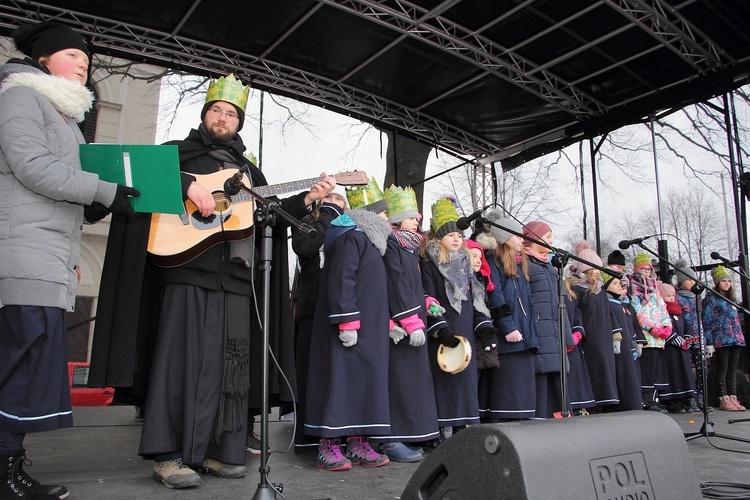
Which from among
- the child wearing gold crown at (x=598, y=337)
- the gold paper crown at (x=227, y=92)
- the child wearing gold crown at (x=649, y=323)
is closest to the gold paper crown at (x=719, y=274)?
the child wearing gold crown at (x=649, y=323)

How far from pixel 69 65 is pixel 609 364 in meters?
5.62

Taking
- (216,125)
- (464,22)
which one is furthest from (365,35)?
(216,125)

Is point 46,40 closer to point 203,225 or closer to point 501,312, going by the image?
point 203,225

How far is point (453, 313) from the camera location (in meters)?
5.02

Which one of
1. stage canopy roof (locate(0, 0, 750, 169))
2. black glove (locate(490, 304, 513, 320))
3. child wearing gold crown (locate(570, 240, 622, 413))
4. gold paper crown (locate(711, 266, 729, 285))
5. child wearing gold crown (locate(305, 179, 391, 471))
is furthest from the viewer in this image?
gold paper crown (locate(711, 266, 729, 285))

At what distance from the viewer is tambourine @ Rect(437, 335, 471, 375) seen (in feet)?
14.9

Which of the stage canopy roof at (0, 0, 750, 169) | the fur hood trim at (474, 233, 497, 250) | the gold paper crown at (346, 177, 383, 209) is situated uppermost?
the stage canopy roof at (0, 0, 750, 169)

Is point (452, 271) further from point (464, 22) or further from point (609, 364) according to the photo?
point (464, 22)

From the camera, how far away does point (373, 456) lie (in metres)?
4.09

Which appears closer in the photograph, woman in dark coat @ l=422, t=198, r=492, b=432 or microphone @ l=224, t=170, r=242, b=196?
microphone @ l=224, t=170, r=242, b=196

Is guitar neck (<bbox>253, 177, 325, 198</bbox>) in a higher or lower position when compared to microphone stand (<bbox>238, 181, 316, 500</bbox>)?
higher

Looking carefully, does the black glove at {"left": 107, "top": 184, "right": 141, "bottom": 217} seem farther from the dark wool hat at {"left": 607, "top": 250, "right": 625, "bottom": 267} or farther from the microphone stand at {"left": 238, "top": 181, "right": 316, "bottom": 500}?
the dark wool hat at {"left": 607, "top": 250, "right": 625, "bottom": 267}

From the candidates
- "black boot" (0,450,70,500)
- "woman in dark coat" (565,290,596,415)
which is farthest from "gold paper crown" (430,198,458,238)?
"black boot" (0,450,70,500)

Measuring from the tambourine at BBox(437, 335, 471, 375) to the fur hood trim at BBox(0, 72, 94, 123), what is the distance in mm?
2962
